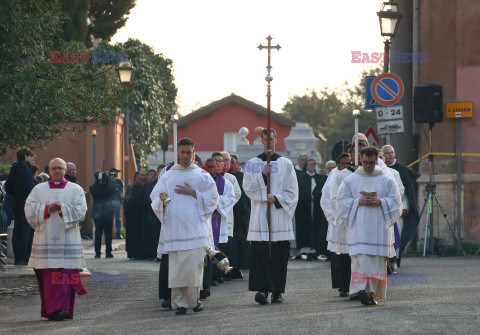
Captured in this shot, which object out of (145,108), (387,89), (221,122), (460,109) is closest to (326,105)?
(221,122)

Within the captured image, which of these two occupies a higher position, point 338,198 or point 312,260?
point 338,198

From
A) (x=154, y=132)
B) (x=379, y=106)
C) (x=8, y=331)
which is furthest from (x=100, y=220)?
(x=154, y=132)

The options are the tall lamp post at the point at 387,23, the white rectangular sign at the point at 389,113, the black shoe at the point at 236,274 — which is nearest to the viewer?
the black shoe at the point at 236,274

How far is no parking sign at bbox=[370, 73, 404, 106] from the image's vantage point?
778 inches

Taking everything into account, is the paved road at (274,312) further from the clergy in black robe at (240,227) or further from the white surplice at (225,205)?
the clergy in black robe at (240,227)

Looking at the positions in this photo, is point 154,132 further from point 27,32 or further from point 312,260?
point 27,32

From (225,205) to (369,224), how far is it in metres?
3.26

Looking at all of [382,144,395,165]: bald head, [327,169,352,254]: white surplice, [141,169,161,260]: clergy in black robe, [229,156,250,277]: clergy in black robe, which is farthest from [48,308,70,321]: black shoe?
[141,169,161,260]: clergy in black robe

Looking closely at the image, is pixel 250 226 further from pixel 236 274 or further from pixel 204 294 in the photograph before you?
pixel 236 274

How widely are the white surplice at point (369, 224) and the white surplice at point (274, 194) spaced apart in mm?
637

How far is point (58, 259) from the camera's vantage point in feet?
39.0

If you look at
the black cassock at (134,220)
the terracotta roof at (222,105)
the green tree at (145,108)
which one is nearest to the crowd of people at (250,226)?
the black cassock at (134,220)

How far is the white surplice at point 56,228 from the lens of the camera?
469 inches

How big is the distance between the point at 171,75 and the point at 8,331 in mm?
40989
